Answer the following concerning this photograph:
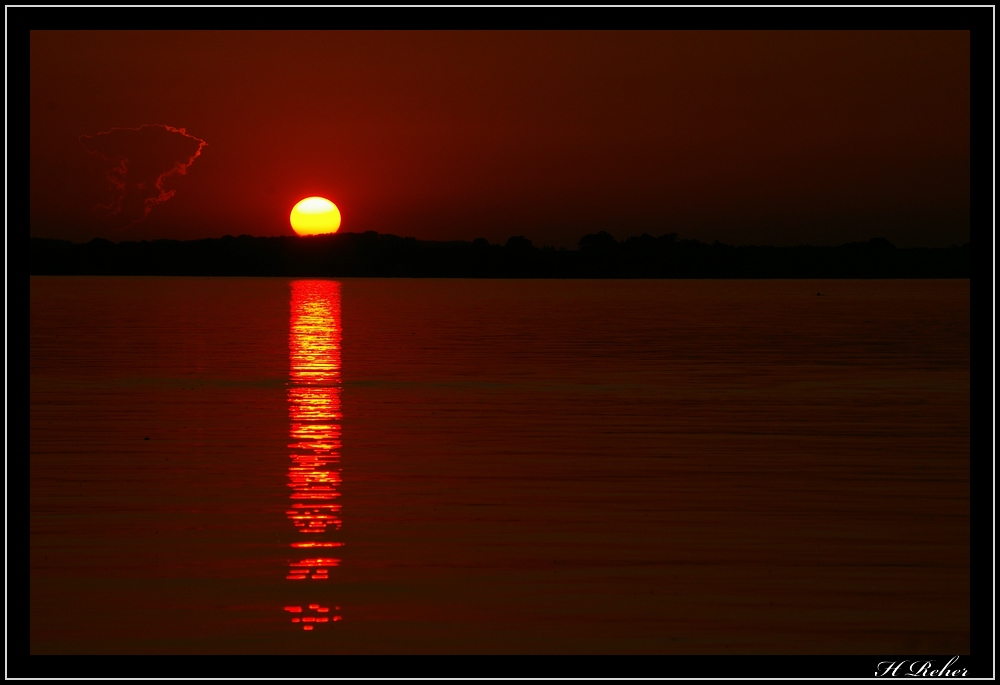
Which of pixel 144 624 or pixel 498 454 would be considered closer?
pixel 144 624

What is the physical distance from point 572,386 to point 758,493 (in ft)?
44.5

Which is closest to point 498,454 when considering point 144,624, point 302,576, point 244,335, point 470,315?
point 302,576

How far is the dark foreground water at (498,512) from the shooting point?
35.0 ft

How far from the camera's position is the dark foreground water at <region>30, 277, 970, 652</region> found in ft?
35.0

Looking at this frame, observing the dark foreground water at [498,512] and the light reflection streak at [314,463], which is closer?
the dark foreground water at [498,512]

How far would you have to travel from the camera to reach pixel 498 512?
14953 mm

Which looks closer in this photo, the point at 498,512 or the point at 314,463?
the point at 498,512

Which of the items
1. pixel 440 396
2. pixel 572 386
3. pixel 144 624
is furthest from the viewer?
pixel 572 386

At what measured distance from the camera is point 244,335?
52.1m

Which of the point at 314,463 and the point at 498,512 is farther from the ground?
the point at 314,463

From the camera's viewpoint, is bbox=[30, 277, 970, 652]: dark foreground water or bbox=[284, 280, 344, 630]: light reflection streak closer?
bbox=[30, 277, 970, 652]: dark foreground water
